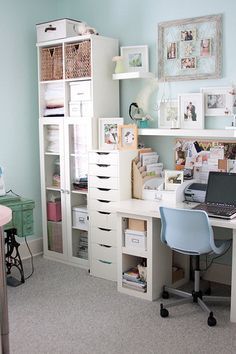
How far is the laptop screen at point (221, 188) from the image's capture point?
357 cm

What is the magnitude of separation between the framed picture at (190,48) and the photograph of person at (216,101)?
157mm

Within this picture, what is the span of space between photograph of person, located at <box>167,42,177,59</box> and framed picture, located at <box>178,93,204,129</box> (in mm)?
369

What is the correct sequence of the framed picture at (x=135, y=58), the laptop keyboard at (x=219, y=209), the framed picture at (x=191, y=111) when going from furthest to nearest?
the framed picture at (x=135, y=58) < the framed picture at (x=191, y=111) < the laptop keyboard at (x=219, y=209)

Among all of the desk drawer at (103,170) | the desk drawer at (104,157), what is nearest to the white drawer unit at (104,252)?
the desk drawer at (103,170)

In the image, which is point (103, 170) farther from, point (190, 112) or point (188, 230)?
point (188, 230)

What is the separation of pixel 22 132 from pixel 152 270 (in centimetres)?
199

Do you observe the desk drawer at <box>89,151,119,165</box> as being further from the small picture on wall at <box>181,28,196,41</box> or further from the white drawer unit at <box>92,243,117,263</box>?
the small picture on wall at <box>181,28,196,41</box>

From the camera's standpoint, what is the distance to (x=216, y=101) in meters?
3.83

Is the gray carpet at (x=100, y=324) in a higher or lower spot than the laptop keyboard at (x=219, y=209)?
lower

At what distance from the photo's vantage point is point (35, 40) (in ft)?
15.4

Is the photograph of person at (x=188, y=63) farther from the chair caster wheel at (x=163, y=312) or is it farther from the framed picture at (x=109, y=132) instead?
the chair caster wheel at (x=163, y=312)

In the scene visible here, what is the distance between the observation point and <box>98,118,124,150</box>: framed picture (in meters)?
4.18

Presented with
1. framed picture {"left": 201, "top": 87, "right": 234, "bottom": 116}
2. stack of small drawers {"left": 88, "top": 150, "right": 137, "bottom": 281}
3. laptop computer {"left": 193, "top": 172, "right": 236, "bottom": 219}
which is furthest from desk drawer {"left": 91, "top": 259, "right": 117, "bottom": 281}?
framed picture {"left": 201, "top": 87, "right": 234, "bottom": 116}

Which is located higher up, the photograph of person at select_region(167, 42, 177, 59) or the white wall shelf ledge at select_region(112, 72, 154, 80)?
the photograph of person at select_region(167, 42, 177, 59)
